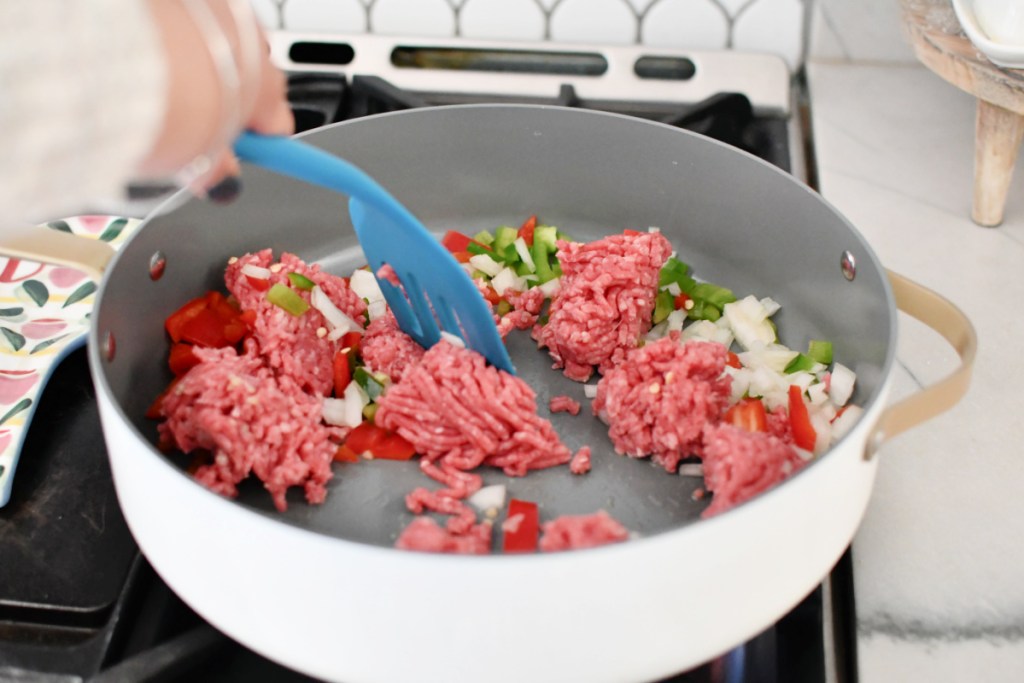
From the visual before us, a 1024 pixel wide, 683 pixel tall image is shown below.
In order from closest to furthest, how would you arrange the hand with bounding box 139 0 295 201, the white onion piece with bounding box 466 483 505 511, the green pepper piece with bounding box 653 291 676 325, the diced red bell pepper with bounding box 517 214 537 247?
the hand with bounding box 139 0 295 201 < the white onion piece with bounding box 466 483 505 511 < the green pepper piece with bounding box 653 291 676 325 < the diced red bell pepper with bounding box 517 214 537 247

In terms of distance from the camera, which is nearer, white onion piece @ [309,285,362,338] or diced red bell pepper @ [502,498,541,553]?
diced red bell pepper @ [502,498,541,553]

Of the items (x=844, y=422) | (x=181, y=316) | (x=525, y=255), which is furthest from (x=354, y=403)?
(x=844, y=422)

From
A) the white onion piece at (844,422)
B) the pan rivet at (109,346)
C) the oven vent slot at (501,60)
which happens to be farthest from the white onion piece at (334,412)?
the oven vent slot at (501,60)

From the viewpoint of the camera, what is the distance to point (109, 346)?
1.07 m

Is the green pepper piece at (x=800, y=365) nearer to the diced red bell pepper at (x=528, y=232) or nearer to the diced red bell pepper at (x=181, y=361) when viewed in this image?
the diced red bell pepper at (x=528, y=232)

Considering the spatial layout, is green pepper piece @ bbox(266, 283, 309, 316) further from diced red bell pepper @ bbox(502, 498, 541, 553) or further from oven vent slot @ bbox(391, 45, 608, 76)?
oven vent slot @ bbox(391, 45, 608, 76)

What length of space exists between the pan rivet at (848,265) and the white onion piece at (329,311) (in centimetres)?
61

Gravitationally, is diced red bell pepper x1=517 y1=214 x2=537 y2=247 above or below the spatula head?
below

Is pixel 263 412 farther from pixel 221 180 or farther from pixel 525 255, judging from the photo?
pixel 525 255

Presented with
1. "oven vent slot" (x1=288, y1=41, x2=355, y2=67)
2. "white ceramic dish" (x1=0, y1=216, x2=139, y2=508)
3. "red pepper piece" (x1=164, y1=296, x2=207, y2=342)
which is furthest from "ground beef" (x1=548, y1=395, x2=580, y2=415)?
"oven vent slot" (x1=288, y1=41, x2=355, y2=67)

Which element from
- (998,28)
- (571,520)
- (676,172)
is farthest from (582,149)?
(571,520)

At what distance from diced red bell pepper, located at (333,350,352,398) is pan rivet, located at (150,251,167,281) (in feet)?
0.77

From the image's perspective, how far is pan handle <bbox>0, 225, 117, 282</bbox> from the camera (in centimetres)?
97

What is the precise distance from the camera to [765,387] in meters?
1.19
